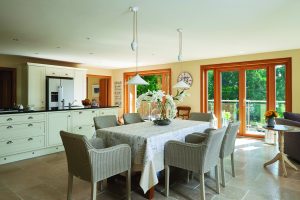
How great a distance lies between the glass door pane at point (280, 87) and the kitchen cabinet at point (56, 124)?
514 centimetres

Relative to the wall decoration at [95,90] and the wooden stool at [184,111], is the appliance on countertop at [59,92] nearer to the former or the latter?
the wall decoration at [95,90]

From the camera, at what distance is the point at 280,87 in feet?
18.0

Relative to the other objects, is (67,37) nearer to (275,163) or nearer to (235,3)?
(235,3)

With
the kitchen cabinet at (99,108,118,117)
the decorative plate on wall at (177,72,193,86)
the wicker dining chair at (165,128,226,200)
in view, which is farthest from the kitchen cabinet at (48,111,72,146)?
the decorative plate on wall at (177,72,193,86)

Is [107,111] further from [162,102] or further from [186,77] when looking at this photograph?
[186,77]

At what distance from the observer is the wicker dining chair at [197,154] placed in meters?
2.32

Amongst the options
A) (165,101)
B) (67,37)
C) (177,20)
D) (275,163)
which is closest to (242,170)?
(275,163)

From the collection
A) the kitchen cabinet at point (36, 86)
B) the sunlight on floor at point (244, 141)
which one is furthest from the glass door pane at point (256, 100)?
the kitchen cabinet at point (36, 86)

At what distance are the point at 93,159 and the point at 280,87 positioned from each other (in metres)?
5.26

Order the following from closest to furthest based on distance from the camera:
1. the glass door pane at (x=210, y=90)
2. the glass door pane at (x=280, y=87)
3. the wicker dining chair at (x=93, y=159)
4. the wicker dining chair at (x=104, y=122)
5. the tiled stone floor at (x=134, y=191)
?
the wicker dining chair at (x=93, y=159)
the tiled stone floor at (x=134, y=191)
the wicker dining chair at (x=104, y=122)
the glass door pane at (x=280, y=87)
the glass door pane at (x=210, y=90)

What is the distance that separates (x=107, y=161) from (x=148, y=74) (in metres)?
6.08

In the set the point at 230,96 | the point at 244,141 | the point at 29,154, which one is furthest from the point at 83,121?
the point at 230,96

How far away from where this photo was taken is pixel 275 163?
3.76m

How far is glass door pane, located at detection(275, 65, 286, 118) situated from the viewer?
5434 mm
